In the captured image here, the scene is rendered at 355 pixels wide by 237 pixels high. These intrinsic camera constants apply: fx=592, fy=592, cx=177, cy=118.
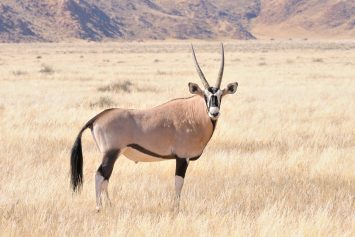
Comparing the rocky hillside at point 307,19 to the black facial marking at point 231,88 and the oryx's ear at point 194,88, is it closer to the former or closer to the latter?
the black facial marking at point 231,88

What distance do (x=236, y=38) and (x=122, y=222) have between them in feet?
436

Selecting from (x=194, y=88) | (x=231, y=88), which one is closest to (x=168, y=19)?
(x=231, y=88)

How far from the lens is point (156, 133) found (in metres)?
5.95

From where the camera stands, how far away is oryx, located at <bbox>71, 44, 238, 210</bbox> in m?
5.82

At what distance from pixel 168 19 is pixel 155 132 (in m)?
136

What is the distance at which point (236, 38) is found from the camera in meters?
136

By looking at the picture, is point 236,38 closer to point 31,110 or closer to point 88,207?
point 31,110

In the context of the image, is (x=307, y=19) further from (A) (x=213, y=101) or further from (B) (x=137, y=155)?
(A) (x=213, y=101)

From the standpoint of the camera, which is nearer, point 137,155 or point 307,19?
point 137,155

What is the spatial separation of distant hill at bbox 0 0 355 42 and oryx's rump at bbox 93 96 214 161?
109152mm

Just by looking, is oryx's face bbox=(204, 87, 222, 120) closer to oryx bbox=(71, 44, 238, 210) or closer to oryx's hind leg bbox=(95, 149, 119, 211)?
oryx bbox=(71, 44, 238, 210)

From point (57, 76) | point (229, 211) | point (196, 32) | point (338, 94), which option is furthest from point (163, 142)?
point (196, 32)

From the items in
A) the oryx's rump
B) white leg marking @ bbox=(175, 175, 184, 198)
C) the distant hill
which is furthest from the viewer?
the distant hill

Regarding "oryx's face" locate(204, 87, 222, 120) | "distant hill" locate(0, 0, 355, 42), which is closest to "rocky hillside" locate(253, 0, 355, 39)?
"distant hill" locate(0, 0, 355, 42)
